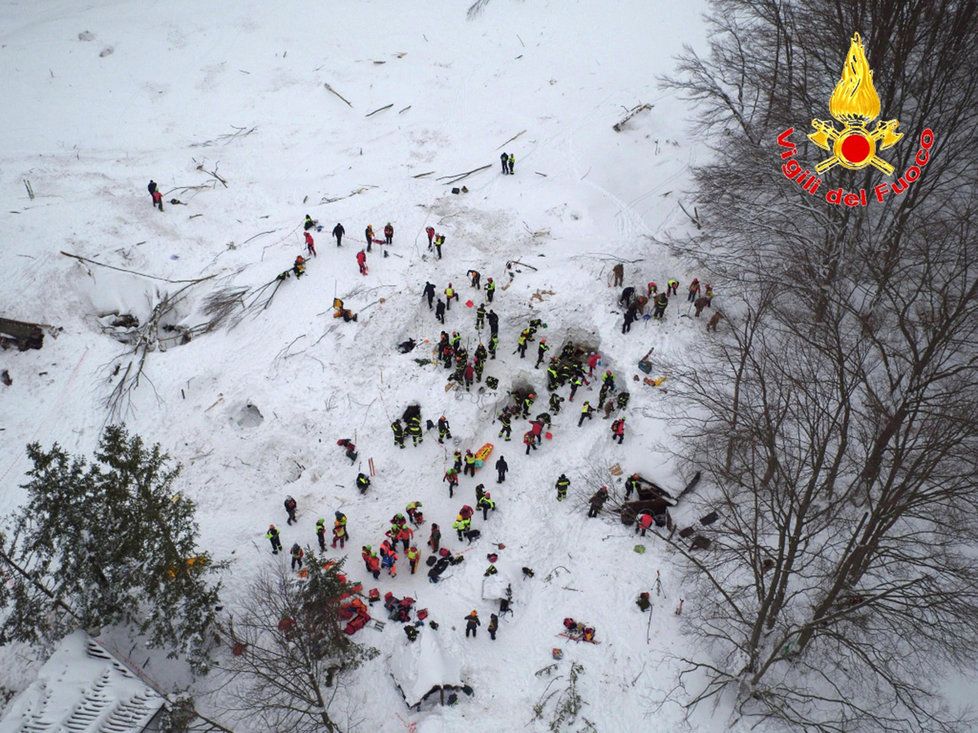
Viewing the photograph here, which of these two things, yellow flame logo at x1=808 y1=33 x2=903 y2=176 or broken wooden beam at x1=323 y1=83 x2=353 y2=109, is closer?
yellow flame logo at x1=808 y1=33 x2=903 y2=176

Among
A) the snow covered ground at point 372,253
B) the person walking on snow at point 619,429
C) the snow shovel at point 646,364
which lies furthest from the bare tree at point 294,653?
the snow shovel at point 646,364

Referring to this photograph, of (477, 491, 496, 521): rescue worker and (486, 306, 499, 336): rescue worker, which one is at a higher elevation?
(486, 306, 499, 336): rescue worker

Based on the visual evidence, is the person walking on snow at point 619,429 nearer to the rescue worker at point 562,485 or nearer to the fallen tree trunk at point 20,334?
the rescue worker at point 562,485

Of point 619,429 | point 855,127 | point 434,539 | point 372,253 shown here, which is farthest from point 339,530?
point 855,127

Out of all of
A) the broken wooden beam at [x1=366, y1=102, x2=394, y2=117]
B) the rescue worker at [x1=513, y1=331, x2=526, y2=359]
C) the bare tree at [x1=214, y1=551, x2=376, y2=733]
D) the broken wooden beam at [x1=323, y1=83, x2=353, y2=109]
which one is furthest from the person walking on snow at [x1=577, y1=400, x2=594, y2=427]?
the broken wooden beam at [x1=323, y1=83, x2=353, y2=109]

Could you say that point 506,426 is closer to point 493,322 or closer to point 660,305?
point 493,322

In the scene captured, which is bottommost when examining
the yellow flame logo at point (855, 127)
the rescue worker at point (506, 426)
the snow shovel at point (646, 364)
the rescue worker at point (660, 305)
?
the rescue worker at point (506, 426)

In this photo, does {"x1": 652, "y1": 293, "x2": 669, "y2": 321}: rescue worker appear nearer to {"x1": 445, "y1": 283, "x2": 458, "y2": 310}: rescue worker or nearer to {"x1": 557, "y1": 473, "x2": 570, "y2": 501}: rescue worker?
{"x1": 445, "y1": 283, "x2": 458, "y2": 310}: rescue worker
